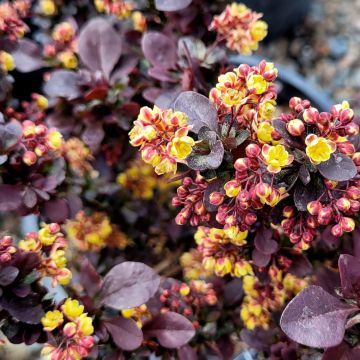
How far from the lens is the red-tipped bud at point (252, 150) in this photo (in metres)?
0.65

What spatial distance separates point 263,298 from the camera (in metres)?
0.95

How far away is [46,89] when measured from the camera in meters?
1.05

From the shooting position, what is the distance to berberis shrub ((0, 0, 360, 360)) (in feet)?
2.20

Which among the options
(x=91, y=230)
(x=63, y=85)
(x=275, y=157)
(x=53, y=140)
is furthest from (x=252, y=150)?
(x=91, y=230)

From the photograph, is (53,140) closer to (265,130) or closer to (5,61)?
(5,61)

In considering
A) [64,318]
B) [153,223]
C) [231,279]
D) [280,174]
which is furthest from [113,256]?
[280,174]

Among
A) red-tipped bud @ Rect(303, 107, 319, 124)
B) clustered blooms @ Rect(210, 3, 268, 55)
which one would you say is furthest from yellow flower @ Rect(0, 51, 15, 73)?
red-tipped bud @ Rect(303, 107, 319, 124)

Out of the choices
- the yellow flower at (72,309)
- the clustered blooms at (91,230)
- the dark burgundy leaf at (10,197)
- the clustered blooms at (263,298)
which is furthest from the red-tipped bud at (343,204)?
the clustered blooms at (91,230)

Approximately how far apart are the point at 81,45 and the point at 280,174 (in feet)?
1.80

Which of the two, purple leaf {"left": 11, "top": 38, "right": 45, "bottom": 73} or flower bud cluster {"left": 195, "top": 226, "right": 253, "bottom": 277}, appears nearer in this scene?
flower bud cluster {"left": 195, "top": 226, "right": 253, "bottom": 277}

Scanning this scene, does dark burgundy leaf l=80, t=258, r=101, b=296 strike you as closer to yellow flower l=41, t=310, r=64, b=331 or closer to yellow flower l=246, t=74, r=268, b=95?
yellow flower l=41, t=310, r=64, b=331

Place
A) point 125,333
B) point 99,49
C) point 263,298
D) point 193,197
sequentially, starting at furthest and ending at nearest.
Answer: point 99,49 → point 263,298 → point 125,333 → point 193,197

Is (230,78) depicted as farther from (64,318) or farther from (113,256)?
(113,256)

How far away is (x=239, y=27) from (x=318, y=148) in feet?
1.35
